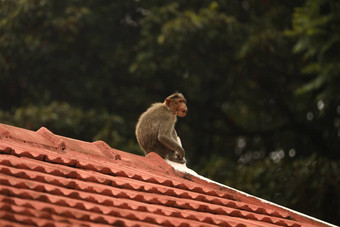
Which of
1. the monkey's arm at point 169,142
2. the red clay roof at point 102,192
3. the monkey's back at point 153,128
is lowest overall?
the red clay roof at point 102,192

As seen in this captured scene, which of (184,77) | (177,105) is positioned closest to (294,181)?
(184,77)

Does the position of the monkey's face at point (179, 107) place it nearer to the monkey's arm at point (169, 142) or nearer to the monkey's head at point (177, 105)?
the monkey's head at point (177, 105)

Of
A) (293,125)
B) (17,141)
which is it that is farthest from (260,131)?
(17,141)

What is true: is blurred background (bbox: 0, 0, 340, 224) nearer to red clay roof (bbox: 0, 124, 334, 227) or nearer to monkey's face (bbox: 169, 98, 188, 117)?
monkey's face (bbox: 169, 98, 188, 117)

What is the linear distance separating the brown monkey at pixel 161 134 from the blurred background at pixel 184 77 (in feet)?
23.1

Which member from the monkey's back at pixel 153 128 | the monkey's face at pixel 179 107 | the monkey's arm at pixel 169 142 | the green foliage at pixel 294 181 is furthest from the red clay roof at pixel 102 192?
the green foliage at pixel 294 181

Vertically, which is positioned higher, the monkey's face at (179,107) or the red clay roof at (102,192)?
the monkey's face at (179,107)

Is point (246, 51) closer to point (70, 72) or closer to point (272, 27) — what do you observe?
point (272, 27)

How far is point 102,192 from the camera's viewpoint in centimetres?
561

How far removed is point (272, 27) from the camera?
18188 millimetres

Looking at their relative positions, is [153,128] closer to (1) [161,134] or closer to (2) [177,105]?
(1) [161,134]

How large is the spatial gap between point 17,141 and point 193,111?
1381 centimetres

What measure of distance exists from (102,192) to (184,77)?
13826 mm

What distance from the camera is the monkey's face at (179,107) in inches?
351
